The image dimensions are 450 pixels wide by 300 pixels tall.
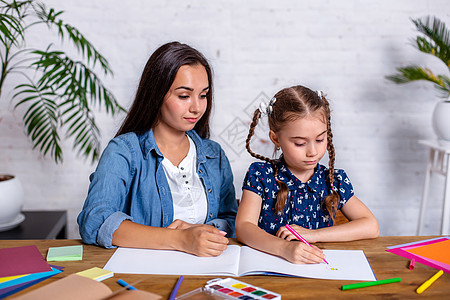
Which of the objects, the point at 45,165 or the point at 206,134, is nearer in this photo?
the point at 206,134

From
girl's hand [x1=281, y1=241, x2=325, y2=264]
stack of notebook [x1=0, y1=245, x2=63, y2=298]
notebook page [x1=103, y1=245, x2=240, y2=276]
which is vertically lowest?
stack of notebook [x1=0, y1=245, x2=63, y2=298]

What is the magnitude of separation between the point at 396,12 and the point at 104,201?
2142 mm

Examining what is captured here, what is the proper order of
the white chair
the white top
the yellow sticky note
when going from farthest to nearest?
the white chair, the white top, the yellow sticky note

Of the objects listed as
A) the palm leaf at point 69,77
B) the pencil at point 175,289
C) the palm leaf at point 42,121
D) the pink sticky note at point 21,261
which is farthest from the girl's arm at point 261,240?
the palm leaf at point 42,121

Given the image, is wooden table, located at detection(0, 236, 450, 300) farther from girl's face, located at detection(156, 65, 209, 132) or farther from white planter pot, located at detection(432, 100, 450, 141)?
white planter pot, located at detection(432, 100, 450, 141)

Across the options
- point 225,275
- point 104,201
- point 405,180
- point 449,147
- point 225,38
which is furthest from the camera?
point 405,180

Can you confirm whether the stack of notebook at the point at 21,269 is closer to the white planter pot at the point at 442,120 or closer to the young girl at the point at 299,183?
the young girl at the point at 299,183

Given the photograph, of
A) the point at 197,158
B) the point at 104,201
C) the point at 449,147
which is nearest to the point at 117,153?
the point at 104,201

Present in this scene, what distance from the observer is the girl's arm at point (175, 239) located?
3.49 ft

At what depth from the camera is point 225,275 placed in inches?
36.9

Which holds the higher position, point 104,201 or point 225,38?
point 225,38

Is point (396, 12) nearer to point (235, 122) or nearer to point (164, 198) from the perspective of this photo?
point (235, 122)

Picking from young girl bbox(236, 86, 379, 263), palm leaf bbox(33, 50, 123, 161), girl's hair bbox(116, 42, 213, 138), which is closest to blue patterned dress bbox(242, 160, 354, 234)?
young girl bbox(236, 86, 379, 263)

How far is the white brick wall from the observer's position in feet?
8.38
